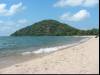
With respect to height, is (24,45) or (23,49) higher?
(23,49)

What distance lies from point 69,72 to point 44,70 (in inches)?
49.0

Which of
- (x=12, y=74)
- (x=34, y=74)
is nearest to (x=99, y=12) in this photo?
(x=34, y=74)

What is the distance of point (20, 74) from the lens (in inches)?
380

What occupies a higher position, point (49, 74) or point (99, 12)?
point (99, 12)

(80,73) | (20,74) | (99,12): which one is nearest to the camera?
(99,12)

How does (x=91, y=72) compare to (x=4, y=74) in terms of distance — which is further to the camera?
(x=4, y=74)

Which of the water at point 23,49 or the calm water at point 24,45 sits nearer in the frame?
the water at point 23,49

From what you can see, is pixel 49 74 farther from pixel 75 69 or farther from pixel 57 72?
pixel 75 69

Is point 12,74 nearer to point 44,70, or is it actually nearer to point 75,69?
point 44,70

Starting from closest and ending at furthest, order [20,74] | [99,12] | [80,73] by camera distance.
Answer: [99,12], [80,73], [20,74]

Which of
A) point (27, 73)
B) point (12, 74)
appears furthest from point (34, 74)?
point (12, 74)

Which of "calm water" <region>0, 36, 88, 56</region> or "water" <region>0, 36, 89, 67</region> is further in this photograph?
"calm water" <region>0, 36, 88, 56</region>

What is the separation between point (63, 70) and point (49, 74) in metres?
0.83

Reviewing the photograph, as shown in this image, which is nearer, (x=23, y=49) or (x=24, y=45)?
(x=23, y=49)
